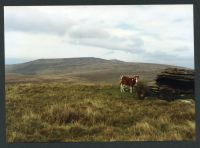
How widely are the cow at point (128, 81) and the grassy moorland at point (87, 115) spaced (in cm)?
10

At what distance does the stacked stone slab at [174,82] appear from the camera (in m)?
6.16

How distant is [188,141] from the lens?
19.4 ft

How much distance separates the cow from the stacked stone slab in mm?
306

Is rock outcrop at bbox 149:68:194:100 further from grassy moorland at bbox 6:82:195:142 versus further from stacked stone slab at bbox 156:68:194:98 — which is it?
grassy moorland at bbox 6:82:195:142

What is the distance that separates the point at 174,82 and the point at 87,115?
124 centimetres

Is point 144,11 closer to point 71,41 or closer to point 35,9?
point 71,41

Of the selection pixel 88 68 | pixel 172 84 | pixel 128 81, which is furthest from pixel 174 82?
pixel 88 68

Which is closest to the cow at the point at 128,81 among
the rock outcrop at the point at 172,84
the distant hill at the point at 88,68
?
the distant hill at the point at 88,68

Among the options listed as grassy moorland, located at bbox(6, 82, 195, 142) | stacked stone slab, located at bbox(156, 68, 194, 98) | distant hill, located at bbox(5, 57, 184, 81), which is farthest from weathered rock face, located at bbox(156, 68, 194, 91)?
grassy moorland, located at bbox(6, 82, 195, 142)

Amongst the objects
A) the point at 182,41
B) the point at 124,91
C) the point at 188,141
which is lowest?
the point at 188,141

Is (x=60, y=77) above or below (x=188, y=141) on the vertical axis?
above

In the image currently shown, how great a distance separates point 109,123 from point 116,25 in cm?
126

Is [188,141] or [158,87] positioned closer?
[188,141]

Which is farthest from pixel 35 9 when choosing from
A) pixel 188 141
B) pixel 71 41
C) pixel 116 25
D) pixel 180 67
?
pixel 188 141
